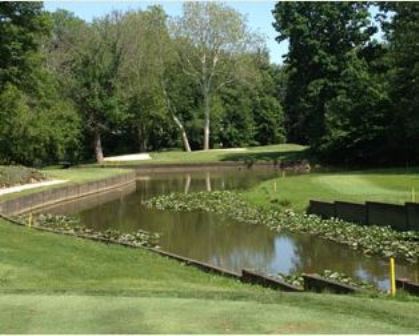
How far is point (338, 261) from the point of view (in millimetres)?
20047

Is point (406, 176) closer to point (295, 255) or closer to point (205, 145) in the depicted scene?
point (295, 255)

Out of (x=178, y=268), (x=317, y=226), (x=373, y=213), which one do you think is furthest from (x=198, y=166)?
(x=178, y=268)

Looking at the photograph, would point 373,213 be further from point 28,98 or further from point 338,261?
point 28,98

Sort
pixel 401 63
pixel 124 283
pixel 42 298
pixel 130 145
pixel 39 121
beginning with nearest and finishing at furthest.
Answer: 1. pixel 42 298
2. pixel 124 283
3. pixel 401 63
4. pixel 39 121
5. pixel 130 145

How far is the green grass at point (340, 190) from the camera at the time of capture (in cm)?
2917

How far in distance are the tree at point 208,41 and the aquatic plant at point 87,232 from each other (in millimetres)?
44335

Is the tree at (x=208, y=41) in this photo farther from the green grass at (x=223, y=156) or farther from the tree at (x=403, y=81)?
the tree at (x=403, y=81)

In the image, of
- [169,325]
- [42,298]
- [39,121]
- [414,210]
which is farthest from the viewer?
[39,121]

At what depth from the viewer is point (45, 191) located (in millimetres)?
35719

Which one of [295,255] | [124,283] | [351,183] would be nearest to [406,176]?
[351,183]

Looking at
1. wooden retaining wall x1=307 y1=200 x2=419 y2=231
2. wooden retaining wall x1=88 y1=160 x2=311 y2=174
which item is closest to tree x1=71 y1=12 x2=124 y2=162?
wooden retaining wall x1=88 y1=160 x2=311 y2=174

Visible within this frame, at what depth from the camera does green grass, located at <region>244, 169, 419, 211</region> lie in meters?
29.2

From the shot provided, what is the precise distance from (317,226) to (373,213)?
6.53ft

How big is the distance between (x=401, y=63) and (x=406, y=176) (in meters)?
11.8
